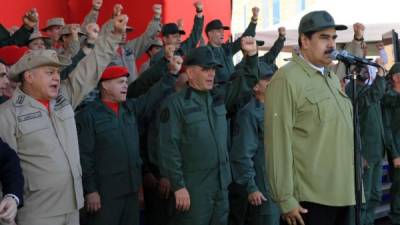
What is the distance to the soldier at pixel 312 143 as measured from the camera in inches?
140

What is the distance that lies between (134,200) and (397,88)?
4.76 m

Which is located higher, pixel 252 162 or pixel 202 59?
pixel 202 59

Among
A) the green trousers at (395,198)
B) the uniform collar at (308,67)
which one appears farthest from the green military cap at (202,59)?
the green trousers at (395,198)

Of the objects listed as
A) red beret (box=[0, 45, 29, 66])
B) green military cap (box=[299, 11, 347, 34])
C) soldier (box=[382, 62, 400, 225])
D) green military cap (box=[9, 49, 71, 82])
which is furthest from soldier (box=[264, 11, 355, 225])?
soldier (box=[382, 62, 400, 225])

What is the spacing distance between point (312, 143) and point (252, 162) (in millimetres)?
1989

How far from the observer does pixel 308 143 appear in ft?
11.8

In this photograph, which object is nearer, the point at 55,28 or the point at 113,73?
the point at 113,73

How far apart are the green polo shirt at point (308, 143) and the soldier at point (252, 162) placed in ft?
6.04

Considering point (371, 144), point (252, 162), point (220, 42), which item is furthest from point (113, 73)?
point (371, 144)

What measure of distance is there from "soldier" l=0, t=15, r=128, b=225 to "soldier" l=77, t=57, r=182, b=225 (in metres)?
0.76

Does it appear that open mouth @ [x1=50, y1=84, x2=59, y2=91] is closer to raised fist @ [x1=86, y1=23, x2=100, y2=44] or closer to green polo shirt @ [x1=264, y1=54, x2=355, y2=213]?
raised fist @ [x1=86, y1=23, x2=100, y2=44]

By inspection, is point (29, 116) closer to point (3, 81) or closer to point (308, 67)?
point (3, 81)

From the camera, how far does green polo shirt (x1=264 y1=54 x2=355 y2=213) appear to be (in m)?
3.56

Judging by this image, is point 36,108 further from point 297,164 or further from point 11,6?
point 11,6
